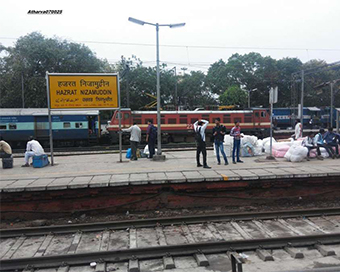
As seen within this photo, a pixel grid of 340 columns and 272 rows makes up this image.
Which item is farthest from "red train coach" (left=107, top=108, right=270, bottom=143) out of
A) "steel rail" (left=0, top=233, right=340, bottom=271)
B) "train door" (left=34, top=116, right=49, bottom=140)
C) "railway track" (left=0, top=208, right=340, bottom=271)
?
"steel rail" (left=0, top=233, right=340, bottom=271)

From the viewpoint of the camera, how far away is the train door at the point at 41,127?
70.3 feet

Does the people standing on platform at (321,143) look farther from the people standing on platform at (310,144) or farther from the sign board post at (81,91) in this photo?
the sign board post at (81,91)

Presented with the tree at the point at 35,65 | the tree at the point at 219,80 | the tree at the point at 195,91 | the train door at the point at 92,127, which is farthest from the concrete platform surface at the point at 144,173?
the tree at the point at 219,80

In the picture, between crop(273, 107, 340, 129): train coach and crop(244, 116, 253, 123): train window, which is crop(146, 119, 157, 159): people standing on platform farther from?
crop(273, 107, 340, 129): train coach

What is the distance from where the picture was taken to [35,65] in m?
30.7

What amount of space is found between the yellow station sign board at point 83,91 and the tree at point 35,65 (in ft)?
70.0

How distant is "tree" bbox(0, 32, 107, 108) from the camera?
1182 inches

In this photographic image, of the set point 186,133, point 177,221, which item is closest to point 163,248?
point 177,221

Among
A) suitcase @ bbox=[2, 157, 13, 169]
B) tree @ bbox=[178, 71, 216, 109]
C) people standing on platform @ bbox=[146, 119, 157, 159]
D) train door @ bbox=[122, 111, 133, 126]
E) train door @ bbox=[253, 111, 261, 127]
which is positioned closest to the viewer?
suitcase @ bbox=[2, 157, 13, 169]

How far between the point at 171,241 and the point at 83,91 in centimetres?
723

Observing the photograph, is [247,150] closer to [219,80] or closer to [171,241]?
[171,241]

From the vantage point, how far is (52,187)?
279 inches

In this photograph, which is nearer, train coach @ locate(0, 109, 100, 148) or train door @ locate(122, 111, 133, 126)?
train coach @ locate(0, 109, 100, 148)

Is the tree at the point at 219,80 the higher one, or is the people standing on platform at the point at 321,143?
the tree at the point at 219,80
